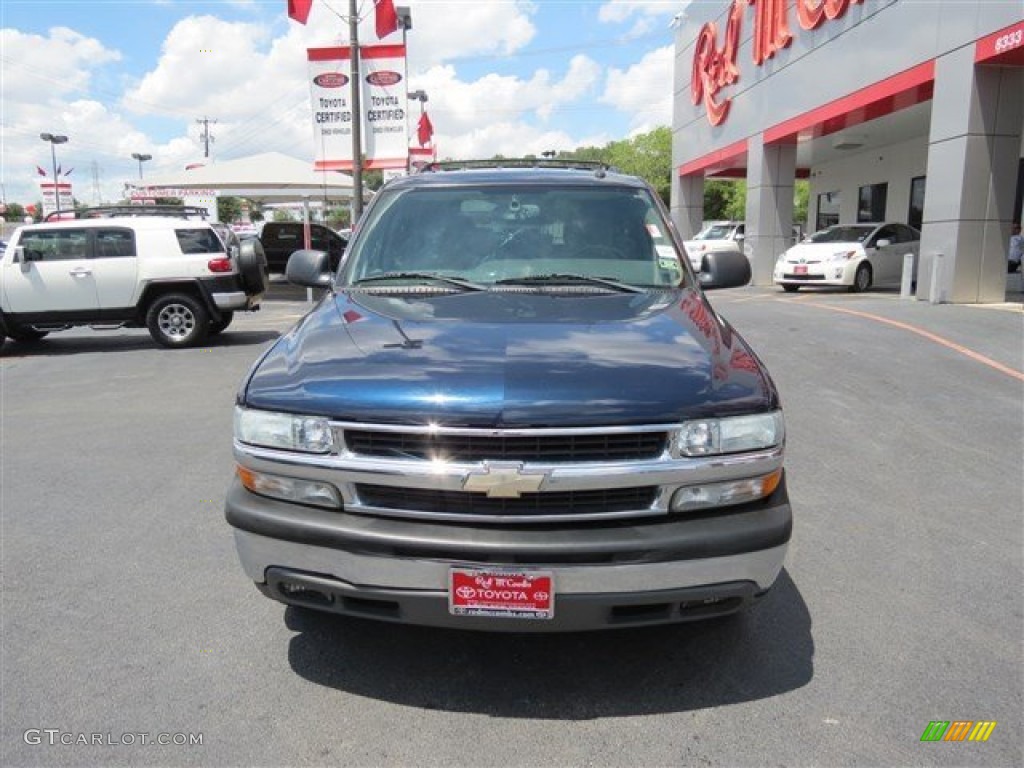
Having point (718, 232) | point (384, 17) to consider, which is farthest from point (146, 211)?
point (718, 232)

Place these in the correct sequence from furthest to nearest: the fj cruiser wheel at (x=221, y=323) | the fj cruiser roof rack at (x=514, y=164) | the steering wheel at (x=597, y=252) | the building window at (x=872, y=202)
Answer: the building window at (x=872, y=202) < the fj cruiser wheel at (x=221, y=323) < the fj cruiser roof rack at (x=514, y=164) < the steering wheel at (x=597, y=252)

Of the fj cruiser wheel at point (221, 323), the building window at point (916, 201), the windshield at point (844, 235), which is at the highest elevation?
the building window at point (916, 201)

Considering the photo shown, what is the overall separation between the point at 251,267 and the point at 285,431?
9731 mm

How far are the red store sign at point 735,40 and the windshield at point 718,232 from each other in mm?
3265

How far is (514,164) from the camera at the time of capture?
504 centimetres

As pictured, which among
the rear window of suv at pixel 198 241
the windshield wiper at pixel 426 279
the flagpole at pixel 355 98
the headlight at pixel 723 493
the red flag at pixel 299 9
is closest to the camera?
the headlight at pixel 723 493

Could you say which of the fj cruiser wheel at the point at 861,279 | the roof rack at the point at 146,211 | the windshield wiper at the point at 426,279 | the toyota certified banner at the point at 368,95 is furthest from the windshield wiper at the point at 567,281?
the fj cruiser wheel at the point at 861,279

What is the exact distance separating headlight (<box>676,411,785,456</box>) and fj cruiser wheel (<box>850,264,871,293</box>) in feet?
51.8

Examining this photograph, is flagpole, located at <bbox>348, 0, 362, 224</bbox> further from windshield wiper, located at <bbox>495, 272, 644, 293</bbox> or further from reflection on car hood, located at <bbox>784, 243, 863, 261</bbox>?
windshield wiper, located at <bbox>495, 272, 644, 293</bbox>

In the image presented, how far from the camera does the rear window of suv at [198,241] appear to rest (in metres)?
11.5

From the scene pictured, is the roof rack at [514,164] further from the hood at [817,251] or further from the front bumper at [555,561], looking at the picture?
the hood at [817,251]

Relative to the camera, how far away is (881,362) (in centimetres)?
832

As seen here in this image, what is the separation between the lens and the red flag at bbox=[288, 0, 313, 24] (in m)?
16.2

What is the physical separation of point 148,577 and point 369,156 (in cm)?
1514
